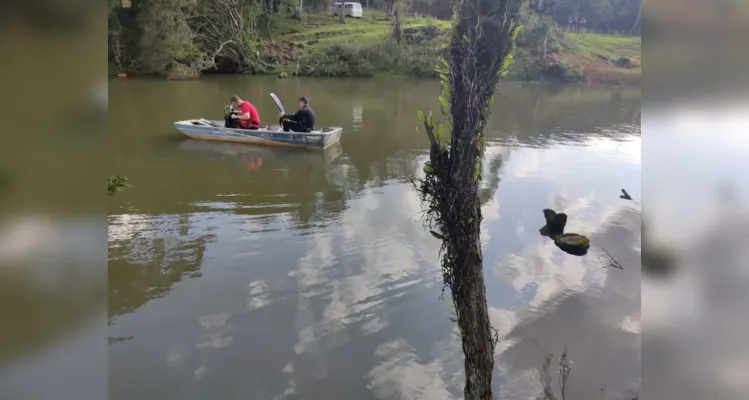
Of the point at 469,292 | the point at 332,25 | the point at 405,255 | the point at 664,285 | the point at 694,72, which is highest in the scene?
the point at 332,25

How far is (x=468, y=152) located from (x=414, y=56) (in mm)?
35332

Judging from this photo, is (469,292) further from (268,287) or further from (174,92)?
(174,92)

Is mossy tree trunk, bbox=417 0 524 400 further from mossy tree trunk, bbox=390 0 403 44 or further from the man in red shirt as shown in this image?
mossy tree trunk, bbox=390 0 403 44

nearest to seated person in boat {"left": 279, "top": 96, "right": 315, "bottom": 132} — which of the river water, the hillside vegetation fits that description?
the river water

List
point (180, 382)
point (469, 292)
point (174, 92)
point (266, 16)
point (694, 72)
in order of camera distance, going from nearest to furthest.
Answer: point (694, 72)
point (469, 292)
point (180, 382)
point (174, 92)
point (266, 16)

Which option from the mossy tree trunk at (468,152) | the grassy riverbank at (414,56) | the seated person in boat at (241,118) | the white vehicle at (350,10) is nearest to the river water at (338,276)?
the seated person in boat at (241,118)

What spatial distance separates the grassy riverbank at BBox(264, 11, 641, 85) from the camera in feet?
120

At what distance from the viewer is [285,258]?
8.34m

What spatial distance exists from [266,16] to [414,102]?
63.0ft

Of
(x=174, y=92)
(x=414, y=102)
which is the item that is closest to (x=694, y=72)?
(x=414, y=102)

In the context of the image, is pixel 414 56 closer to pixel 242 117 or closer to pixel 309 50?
pixel 309 50

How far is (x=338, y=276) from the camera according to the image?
25.6 ft

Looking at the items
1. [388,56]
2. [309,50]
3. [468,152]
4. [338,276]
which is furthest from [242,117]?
[309,50]

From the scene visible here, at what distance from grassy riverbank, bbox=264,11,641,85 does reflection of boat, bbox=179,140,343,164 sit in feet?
71.4
